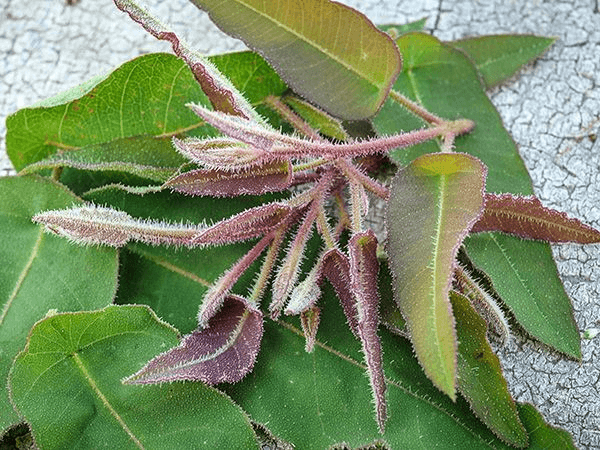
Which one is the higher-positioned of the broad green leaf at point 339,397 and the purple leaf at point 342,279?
the purple leaf at point 342,279

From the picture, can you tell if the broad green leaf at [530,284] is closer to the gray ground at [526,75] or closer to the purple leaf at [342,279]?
the gray ground at [526,75]

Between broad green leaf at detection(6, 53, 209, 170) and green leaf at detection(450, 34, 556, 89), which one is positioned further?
green leaf at detection(450, 34, 556, 89)

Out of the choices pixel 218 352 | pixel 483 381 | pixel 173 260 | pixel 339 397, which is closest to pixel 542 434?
pixel 483 381

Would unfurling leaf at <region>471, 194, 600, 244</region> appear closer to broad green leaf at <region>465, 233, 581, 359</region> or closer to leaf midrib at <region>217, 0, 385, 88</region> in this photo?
broad green leaf at <region>465, 233, 581, 359</region>

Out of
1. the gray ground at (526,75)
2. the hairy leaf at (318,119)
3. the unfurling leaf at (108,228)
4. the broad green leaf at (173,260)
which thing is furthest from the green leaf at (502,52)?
the unfurling leaf at (108,228)

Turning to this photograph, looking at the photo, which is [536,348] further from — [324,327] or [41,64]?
[41,64]

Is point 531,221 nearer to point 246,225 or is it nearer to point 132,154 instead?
point 246,225

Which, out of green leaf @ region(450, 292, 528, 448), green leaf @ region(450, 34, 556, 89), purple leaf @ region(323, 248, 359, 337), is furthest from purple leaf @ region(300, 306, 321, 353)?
green leaf @ region(450, 34, 556, 89)
